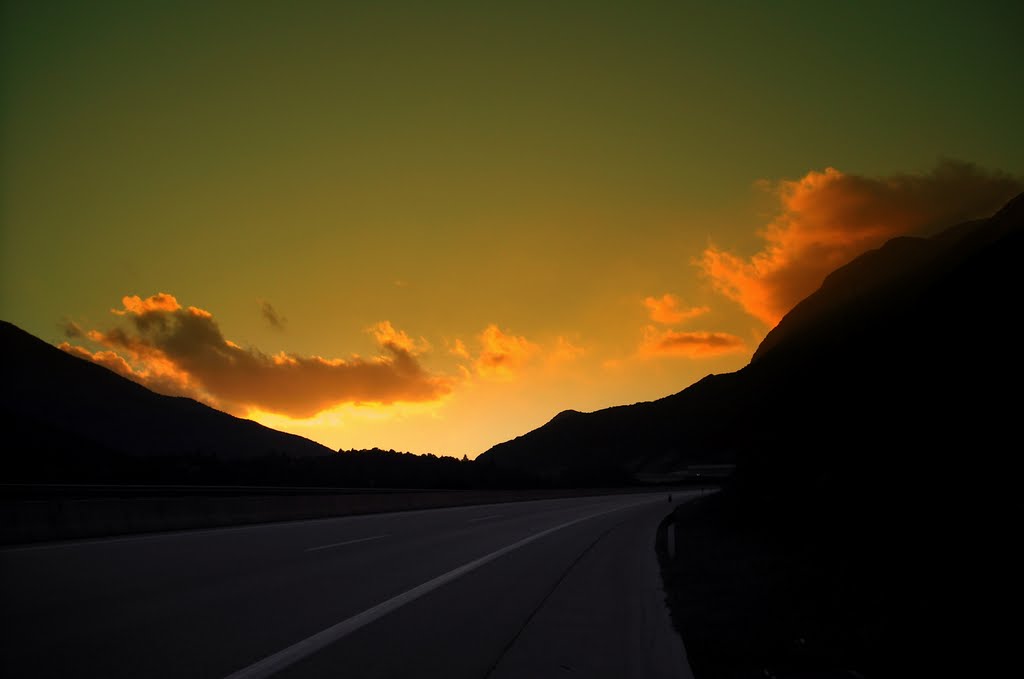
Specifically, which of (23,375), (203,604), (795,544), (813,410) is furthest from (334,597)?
(23,375)

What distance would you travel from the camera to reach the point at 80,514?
1794 cm

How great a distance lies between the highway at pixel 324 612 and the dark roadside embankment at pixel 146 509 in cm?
104

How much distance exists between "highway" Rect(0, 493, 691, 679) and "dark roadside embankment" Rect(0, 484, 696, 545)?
1.04 metres

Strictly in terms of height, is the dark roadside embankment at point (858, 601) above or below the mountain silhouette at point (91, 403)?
below

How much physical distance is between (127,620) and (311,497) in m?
22.7

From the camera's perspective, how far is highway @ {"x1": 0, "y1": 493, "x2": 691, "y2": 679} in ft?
21.6

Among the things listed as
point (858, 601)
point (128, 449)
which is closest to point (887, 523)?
point (858, 601)

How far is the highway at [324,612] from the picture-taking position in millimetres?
Answer: 6586

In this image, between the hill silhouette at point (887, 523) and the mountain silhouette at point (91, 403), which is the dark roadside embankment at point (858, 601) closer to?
the hill silhouette at point (887, 523)

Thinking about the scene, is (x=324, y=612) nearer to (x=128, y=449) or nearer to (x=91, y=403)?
(x=128, y=449)

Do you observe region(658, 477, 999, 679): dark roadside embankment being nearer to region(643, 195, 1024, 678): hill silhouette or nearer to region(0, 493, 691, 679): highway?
region(643, 195, 1024, 678): hill silhouette

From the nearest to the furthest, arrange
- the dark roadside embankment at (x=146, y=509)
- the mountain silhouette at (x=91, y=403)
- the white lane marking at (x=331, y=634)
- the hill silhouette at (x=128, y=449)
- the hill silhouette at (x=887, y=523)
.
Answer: the white lane marking at (x=331, y=634), the hill silhouette at (x=887, y=523), the dark roadside embankment at (x=146, y=509), the hill silhouette at (x=128, y=449), the mountain silhouette at (x=91, y=403)

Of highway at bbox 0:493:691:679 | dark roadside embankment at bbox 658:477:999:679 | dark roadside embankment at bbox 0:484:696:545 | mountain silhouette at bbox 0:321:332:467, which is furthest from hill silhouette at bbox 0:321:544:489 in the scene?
dark roadside embankment at bbox 658:477:999:679

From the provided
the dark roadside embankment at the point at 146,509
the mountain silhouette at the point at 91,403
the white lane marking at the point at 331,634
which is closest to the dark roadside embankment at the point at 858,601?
the white lane marking at the point at 331,634
